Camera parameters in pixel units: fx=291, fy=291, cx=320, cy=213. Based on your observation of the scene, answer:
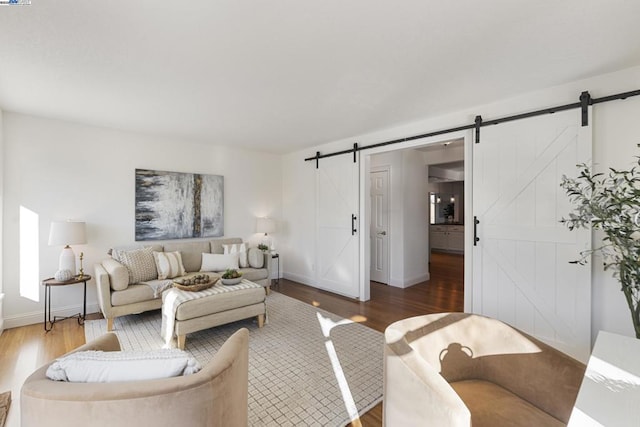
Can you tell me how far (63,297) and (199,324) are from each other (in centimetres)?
227

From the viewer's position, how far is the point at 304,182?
556cm

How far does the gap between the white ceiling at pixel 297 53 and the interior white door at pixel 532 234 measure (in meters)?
0.50

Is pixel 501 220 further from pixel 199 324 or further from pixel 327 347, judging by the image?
pixel 199 324

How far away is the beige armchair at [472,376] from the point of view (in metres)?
1.14

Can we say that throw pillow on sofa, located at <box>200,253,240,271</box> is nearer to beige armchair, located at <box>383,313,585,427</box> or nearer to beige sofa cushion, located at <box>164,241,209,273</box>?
beige sofa cushion, located at <box>164,241,209,273</box>

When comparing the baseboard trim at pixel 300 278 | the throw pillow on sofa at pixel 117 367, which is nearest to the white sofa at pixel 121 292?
the baseboard trim at pixel 300 278

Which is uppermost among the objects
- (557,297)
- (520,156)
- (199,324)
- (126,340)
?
(520,156)

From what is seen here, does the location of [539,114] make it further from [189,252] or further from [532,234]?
[189,252]

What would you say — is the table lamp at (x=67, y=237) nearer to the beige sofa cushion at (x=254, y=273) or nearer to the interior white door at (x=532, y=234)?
the beige sofa cushion at (x=254, y=273)

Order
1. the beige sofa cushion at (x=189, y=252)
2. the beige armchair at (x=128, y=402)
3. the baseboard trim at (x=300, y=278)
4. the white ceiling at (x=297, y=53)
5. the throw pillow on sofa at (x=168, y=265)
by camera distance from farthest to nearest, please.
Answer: the baseboard trim at (x=300, y=278) → the beige sofa cushion at (x=189, y=252) → the throw pillow on sofa at (x=168, y=265) → the white ceiling at (x=297, y=53) → the beige armchair at (x=128, y=402)

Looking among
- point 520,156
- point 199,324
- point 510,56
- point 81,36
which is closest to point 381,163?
point 520,156

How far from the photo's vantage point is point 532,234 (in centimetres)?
283

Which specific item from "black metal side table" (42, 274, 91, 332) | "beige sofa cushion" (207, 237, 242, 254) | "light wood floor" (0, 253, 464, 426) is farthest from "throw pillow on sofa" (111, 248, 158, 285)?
"beige sofa cushion" (207, 237, 242, 254)

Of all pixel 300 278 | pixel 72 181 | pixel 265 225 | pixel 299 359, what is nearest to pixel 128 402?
pixel 299 359
